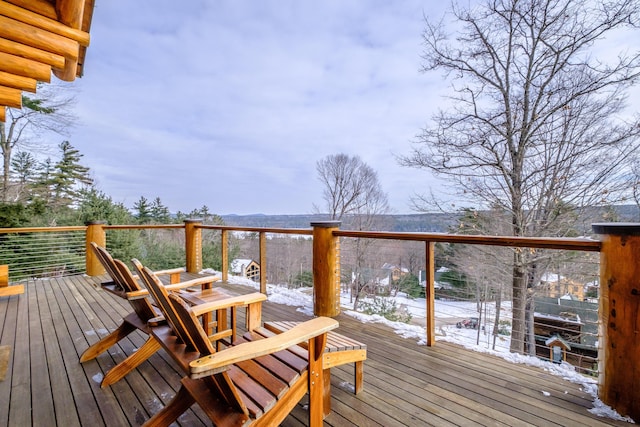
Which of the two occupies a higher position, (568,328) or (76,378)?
(76,378)

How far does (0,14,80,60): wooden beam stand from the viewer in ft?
8.41

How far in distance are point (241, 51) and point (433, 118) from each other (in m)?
5.62

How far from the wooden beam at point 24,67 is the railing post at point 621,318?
4.96 meters

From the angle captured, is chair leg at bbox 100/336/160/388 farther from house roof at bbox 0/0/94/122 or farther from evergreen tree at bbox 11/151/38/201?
evergreen tree at bbox 11/151/38/201

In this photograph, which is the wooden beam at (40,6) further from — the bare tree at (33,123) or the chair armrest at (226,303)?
the bare tree at (33,123)

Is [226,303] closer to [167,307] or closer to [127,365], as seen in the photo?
[167,307]

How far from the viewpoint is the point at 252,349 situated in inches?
45.3

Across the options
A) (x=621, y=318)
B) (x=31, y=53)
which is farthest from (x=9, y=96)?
(x=621, y=318)

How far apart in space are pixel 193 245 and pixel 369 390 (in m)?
4.77

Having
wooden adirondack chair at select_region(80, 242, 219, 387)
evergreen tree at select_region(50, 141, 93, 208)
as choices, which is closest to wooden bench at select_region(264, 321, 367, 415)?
wooden adirondack chair at select_region(80, 242, 219, 387)

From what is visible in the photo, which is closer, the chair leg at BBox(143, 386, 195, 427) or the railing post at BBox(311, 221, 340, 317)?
the chair leg at BBox(143, 386, 195, 427)

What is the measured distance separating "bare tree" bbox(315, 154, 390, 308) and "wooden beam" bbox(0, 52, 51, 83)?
1077 cm

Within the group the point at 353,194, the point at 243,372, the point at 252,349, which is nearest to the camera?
the point at 252,349

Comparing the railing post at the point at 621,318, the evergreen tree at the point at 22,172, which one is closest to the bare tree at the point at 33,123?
the evergreen tree at the point at 22,172
